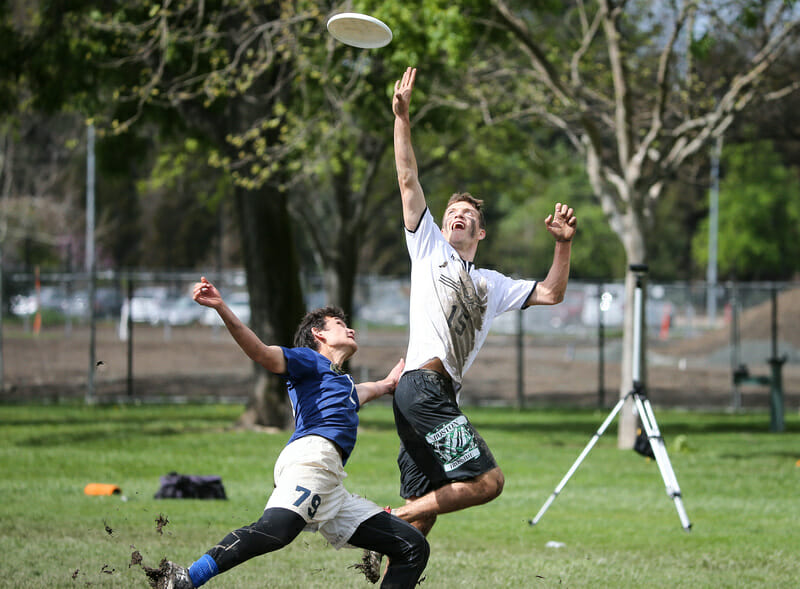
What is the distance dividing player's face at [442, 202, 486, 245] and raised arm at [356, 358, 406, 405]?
821 mm

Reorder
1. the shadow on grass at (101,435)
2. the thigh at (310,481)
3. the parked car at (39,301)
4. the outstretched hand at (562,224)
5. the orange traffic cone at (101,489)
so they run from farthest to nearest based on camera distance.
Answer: the parked car at (39,301) → the shadow on grass at (101,435) → the orange traffic cone at (101,489) → the outstretched hand at (562,224) → the thigh at (310,481)

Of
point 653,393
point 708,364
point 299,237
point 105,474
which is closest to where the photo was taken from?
point 105,474

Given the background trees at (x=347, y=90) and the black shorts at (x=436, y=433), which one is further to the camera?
the background trees at (x=347, y=90)

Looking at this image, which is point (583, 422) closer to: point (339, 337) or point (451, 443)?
point (451, 443)

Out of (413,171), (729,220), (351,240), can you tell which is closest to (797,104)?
(351,240)

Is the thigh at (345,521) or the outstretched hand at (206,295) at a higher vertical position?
the outstretched hand at (206,295)

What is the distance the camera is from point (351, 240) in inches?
880

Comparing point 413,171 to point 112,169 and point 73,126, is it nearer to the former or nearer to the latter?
point 112,169

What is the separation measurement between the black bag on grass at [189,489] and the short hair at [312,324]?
17.4ft

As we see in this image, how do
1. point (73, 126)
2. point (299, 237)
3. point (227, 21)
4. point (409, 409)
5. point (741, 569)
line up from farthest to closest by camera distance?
point (299, 237)
point (73, 126)
point (227, 21)
point (741, 569)
point (409, 409)

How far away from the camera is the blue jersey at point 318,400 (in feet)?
16.9

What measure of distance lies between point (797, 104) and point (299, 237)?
113 ft

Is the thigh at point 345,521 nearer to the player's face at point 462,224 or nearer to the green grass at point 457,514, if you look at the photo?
the green grass at point 457,514

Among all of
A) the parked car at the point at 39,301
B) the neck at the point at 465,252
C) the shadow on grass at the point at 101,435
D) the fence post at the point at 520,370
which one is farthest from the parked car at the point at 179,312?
the neck at the point at 465,252
